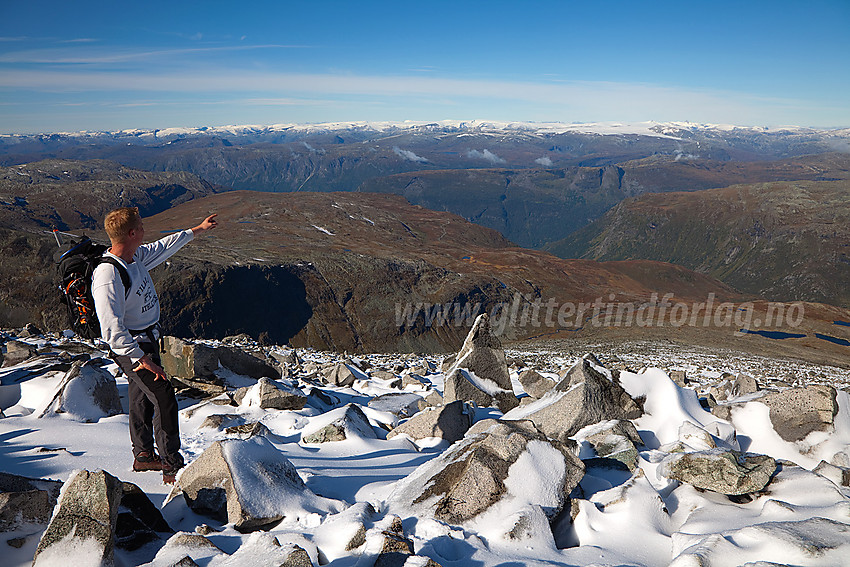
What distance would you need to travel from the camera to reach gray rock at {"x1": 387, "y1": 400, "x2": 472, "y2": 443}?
9.59 m

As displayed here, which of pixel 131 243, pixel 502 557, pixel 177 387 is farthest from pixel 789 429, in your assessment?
pixel 177 387

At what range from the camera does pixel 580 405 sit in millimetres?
9734

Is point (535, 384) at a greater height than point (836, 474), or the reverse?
point (836, 474)

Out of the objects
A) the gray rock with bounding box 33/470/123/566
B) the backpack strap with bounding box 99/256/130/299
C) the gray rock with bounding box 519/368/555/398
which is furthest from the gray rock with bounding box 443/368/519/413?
the gray rock with bounding box 33/470/123/566

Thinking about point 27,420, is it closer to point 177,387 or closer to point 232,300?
point 177,387

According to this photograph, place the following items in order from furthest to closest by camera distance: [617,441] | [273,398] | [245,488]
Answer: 1. [273,398]
2. [617,441]
3. [245,488]

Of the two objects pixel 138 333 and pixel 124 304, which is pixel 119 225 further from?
pixel 138 333

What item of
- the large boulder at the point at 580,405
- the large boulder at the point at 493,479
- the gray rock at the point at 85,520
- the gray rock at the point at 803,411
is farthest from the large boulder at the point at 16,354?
the gray rock at the point at 803,411

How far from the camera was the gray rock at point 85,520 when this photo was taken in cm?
415

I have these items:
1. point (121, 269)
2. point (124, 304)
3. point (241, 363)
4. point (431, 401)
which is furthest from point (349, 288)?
point (121, 269)

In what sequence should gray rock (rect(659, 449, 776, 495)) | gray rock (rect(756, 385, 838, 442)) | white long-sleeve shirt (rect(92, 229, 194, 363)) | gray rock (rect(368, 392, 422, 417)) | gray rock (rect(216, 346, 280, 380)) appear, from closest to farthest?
white long-sleeve shirt (rect(92, 229, 194, 363)) → gray rock (rect(659, 449, 776, 495)) → gray rock (rect(756, 385, 838, 442)) → gray rock (rect(368, 392, 422, 417)) → gray rock (rect(216, 346, 280, 380))

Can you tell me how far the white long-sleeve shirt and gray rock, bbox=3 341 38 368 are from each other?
367 inches

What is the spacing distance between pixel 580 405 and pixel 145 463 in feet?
24.8

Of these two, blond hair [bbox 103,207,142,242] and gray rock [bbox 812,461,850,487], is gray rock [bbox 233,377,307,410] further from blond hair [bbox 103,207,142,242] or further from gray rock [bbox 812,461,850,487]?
gray rock [bbox 812,461,850,487]
